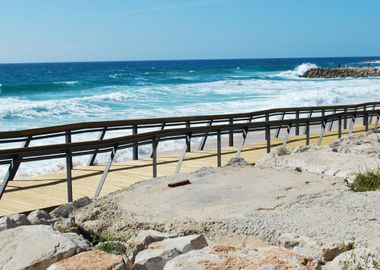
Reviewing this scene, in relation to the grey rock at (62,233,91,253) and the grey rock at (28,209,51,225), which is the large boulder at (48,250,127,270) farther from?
the grey rock at (28,209,51,225)

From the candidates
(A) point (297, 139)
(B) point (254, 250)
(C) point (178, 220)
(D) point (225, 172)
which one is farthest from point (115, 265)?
(A) point (297, 139)

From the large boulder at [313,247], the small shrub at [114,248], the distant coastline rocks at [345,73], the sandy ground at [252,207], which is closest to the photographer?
→ the large boulder at [313,247]

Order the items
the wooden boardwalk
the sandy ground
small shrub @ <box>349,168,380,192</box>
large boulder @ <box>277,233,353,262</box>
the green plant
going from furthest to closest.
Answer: the wooden boardwalk < small shrub @ <box>349,168,380,192</box> < the green plant < the sandy ground < large boulder @ <box>277,233,353,262</box>

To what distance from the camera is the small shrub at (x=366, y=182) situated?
20.6 ft

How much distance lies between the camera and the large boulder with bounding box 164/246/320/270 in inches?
144

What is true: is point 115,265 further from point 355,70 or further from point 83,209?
point 355,70

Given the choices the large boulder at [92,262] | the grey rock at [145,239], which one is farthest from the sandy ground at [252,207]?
the large boulder at [92,262]

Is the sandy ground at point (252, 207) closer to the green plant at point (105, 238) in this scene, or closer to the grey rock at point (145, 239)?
the green plant at point (105, 238)

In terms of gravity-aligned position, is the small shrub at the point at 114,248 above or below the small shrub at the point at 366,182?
above

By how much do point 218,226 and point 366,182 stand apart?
218 centimetres

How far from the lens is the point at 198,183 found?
22.1 ft

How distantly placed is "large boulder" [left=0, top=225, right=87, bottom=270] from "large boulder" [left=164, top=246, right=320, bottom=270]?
81 centimetres

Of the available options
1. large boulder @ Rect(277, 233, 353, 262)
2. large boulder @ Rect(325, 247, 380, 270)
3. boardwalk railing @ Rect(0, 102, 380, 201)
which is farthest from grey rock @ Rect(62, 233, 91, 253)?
boardwalk railing @ Rect(0, 102, 380, 201)

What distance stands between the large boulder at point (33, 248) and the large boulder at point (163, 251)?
0.52 meters
